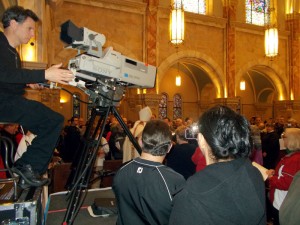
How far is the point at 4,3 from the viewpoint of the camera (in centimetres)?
503

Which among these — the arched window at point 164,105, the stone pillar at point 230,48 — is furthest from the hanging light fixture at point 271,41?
the arched window at point 164,105

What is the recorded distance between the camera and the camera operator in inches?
79.1

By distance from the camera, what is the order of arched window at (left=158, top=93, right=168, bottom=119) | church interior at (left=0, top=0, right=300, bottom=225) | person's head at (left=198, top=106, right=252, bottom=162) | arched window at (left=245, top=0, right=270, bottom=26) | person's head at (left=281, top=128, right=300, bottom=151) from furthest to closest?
arched window at (left=158, top=93, right=168, bottom=119) → arched window at (left=245, top=0, right=270, bottom=26) → church interior at (left=0, top=0, right=300, bottom=225) → person's head at (left=281, top=128, right=300, bottom=151) → person's head at (left=198, top=106, right=252, bottom=162)

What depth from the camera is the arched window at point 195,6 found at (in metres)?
13.6

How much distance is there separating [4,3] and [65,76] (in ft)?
12.6

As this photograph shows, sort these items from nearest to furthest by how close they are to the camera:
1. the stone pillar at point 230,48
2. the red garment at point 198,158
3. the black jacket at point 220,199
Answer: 1. the black jacket at point 220,199
2. the red garment at point 198,158
3. the stone pillar at point 230,48

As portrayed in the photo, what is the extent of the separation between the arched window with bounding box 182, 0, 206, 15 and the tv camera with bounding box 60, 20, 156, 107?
11.9 meters

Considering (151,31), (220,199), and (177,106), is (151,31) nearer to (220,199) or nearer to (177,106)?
(177,106)

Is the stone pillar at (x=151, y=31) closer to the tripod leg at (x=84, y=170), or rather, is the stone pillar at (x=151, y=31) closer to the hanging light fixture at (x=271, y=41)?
the hanging light fixture at (x=271, y=41)

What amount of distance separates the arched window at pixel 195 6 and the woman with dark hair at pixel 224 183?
43.4 ft

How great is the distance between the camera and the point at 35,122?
2.14 metres

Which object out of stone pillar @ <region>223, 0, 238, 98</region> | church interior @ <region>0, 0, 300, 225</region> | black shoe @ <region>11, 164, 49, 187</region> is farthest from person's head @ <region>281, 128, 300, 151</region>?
stone pillar @ <region>223, 0, 238, 98</region>

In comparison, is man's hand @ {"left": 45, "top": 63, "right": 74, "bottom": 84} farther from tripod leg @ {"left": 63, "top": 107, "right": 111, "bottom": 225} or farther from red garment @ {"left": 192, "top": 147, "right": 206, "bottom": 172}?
red garment @ {"left": 192, "top": 147, "right": 206, "bottom": 172}

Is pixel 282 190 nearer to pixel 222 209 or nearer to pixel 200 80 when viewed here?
pixel 222 209
